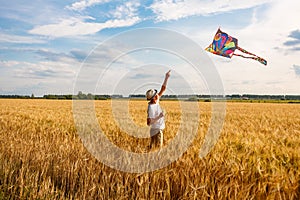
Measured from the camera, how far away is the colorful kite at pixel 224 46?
6.87 meters

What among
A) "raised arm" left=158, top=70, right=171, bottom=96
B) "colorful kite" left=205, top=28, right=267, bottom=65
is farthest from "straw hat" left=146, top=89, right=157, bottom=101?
"colorful kite" left=205, top=28, right=267, bottom=65

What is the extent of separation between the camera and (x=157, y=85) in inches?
233

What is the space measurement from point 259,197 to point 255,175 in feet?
1.38

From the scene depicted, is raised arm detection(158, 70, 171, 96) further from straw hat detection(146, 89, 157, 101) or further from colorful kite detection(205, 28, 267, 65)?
colorful kite detection(205, 28, 267, 65)

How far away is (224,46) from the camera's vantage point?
23.1 feet

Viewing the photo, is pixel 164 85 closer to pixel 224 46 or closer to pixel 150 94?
pixel 150 94

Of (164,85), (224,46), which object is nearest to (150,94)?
(164,85)

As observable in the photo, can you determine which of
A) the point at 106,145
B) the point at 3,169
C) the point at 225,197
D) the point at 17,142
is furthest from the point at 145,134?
the point at 225,197

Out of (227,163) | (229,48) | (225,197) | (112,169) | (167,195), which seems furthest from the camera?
(229,48)

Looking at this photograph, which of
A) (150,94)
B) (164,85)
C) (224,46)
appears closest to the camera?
(150,94)

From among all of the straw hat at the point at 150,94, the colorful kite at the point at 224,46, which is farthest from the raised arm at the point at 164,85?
the colorful kite at the point at 224,46

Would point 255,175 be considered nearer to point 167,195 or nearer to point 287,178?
point 287,178

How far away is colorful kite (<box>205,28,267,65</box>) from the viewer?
6.87 meters

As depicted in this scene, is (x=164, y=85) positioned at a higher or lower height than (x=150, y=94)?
higher
